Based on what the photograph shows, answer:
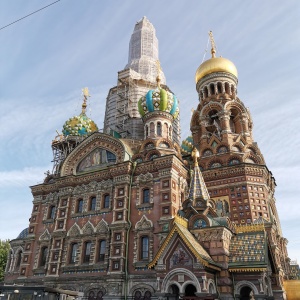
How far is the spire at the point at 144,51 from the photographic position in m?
35.0

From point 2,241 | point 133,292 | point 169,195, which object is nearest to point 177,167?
point 169,195

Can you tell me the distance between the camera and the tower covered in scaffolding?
29233 mm

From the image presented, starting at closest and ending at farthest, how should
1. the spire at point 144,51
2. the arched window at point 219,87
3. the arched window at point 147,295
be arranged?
the arched window at point 147,295, the arched window at point 219,87, the spire at point 144,51

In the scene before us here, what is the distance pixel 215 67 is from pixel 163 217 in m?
15.2

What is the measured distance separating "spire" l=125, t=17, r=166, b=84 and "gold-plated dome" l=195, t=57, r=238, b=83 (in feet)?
22.2

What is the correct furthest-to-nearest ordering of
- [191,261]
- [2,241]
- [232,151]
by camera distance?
[2,241]
[232,151]
[191,261]

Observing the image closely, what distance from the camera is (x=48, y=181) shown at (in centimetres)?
2477

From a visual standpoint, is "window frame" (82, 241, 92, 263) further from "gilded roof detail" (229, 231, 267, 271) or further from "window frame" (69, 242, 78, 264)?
"gilded roof detail" (229, 231, 267, 271)

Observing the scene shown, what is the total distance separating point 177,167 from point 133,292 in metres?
7.57

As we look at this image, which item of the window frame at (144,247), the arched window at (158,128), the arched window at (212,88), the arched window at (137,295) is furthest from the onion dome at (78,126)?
the arched window at (137,295)

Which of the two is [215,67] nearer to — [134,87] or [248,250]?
[134,87]

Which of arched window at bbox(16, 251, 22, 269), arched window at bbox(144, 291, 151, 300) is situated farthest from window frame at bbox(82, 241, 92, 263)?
arched window at bbox(16, 251, 22, 269)

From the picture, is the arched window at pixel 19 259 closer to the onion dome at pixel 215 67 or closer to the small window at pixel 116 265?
the small window at pixel 116 265

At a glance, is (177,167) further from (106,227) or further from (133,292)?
(133,292)
